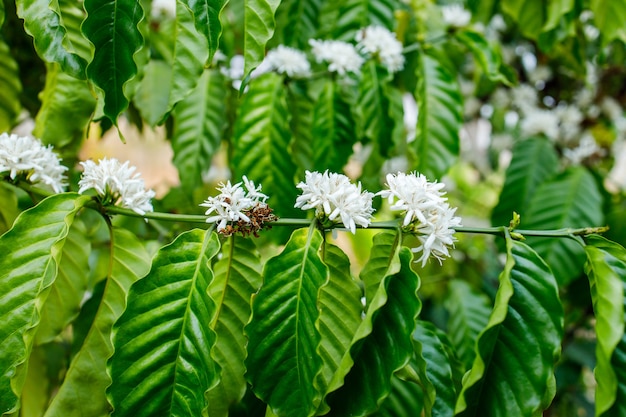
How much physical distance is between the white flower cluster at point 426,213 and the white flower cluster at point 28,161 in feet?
1.39

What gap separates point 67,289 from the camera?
30.3 inches

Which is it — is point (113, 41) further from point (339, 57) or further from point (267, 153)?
point (339, 57)

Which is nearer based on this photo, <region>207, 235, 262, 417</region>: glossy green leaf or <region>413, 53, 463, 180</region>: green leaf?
<region>207, 235, 262, 417</region>: glossy green leaf

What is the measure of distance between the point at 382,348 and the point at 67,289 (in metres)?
0.44

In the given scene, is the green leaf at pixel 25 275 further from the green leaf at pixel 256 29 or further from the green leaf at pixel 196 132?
the green leaf at pixel 196 132

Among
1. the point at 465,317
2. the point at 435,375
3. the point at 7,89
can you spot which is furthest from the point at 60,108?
the point at 465,317

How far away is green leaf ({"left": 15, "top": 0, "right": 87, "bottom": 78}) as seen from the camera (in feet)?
2.06

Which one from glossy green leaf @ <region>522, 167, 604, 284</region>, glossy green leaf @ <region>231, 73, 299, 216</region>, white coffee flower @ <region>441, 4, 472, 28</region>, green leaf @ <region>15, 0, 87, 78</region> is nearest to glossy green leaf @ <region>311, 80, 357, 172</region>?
glossy green leaf @ <region>231, 73, 299, 216</region>

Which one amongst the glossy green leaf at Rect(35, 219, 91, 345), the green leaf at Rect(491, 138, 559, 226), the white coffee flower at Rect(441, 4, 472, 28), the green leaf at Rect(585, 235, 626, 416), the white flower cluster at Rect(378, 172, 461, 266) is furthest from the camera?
the white coffee flower at Rect(441, 4, 472, 28)

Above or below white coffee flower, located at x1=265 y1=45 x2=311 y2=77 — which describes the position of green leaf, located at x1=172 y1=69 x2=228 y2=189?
below

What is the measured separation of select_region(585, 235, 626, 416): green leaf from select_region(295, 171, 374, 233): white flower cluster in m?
0.23

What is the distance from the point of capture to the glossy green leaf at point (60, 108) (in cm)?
90

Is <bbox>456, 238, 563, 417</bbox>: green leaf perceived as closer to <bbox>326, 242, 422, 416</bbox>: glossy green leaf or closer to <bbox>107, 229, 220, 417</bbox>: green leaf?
<bbox>326, 242, 422, 416</bbox>: glossy green leaf

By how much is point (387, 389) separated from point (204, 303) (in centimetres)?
20
